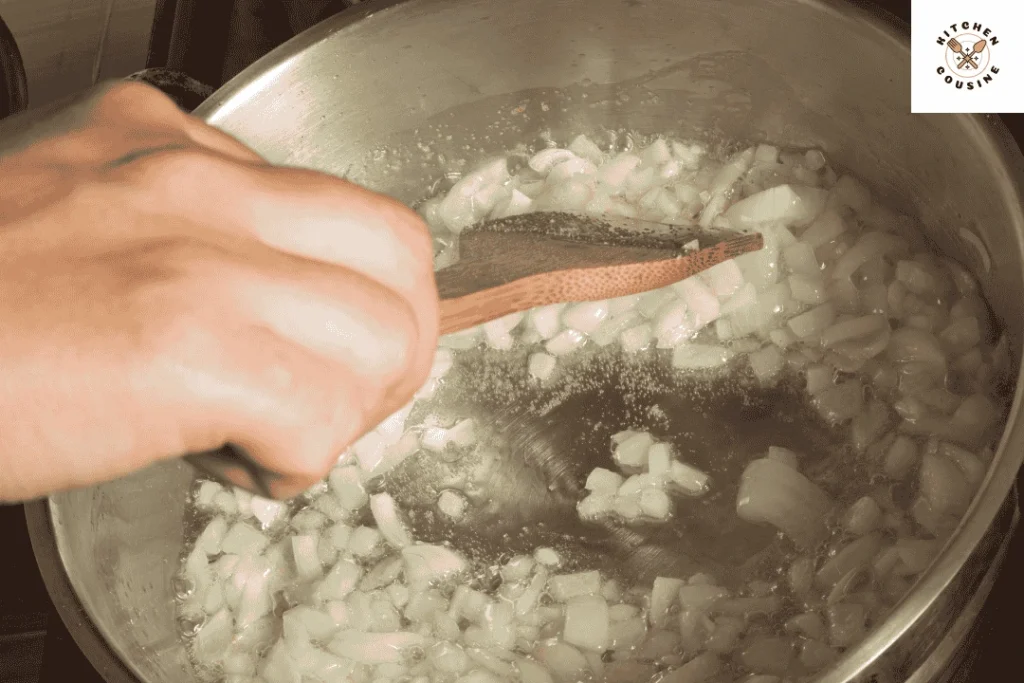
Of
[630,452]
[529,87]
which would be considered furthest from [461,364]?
[529,87]

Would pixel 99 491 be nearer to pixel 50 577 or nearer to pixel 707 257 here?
pixel 50 577

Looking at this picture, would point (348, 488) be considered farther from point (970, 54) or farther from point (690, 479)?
point (970, 54)

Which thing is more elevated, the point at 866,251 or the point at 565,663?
the point at 866,251

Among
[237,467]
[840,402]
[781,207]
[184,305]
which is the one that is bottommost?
[840,402]

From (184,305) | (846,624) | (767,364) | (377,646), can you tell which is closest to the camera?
(184,305)

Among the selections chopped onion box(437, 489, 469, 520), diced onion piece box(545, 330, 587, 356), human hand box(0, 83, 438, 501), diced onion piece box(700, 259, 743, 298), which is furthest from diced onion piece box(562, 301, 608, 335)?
human hand box(0, 83, 438, 501)

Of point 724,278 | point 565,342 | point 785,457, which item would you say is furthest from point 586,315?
point 785,457

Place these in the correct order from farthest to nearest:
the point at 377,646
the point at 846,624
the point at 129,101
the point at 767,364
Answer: the point at 767,364
the point at 377,646
the point at 846,624
the point at 129,101
